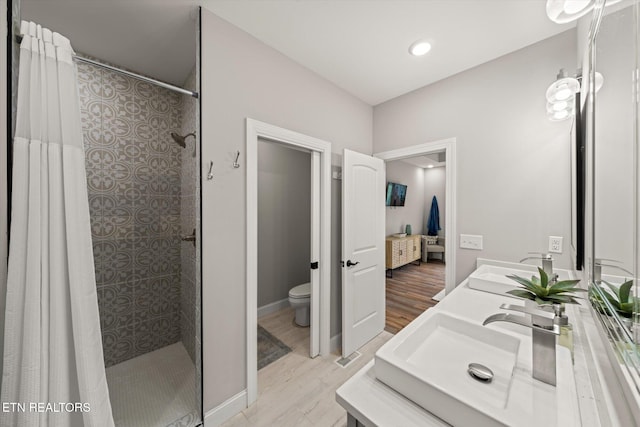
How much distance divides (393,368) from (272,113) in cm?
171

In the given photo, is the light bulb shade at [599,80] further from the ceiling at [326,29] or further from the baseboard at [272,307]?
the baseboard at [272,307]

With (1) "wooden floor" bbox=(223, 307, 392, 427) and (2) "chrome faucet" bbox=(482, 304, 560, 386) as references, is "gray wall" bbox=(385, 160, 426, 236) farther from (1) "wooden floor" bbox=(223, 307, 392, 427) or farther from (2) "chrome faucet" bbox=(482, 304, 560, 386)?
(2) "chrome faucet" bbox=(482, 304, 560, 386)

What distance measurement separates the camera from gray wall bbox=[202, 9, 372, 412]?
4.56ft

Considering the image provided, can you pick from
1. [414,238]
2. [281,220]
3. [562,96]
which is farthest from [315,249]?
[414,238]

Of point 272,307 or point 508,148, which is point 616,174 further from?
point 272,307

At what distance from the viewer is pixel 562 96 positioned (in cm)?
133

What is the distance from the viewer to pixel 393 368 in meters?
0.69

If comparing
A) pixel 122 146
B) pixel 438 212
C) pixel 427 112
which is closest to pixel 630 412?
pixel 427 112

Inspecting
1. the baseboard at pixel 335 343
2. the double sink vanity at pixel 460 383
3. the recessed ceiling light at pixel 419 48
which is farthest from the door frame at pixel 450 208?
the baseboard at pixel 335 343

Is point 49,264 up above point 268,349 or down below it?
above

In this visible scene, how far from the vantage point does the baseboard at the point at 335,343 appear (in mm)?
2180

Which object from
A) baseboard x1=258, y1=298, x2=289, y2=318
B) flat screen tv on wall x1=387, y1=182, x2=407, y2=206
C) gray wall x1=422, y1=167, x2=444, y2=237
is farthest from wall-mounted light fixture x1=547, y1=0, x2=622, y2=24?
gray wall x1=422, y1=167, x2=444, y2=237

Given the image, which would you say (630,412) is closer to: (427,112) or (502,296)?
(502,296)

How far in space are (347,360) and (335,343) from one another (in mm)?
207
